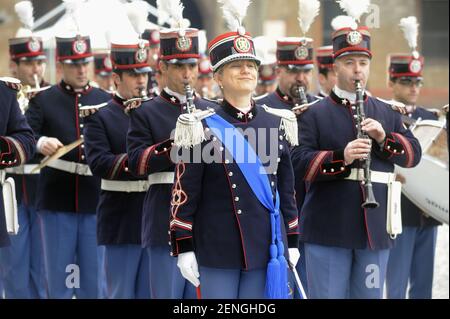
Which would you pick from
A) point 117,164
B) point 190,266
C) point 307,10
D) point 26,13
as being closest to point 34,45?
point 26,13

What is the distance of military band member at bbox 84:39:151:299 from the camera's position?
325 inches

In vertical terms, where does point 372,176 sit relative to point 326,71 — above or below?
below

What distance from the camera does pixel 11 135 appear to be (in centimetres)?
736

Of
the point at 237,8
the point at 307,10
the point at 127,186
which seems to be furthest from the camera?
the point at 307,10

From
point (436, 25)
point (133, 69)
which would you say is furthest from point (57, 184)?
point (436, 25)

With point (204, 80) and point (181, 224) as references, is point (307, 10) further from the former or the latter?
point (204, 80)

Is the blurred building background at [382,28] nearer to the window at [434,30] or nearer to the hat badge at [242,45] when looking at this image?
the window at [434,30]

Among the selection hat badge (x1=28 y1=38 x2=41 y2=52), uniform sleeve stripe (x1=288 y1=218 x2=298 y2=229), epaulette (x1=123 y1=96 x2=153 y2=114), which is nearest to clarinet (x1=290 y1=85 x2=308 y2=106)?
epaulette (x1=123 y1=96 x2=153 y2=114)

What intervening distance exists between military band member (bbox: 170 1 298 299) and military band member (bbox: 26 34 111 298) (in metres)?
2.87

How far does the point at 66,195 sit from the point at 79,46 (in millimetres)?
1137

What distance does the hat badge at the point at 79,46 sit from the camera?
30.5 feet

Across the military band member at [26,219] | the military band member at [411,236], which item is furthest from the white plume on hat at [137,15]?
the military band member at [411,236]

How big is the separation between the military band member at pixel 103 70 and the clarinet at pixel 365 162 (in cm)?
484
